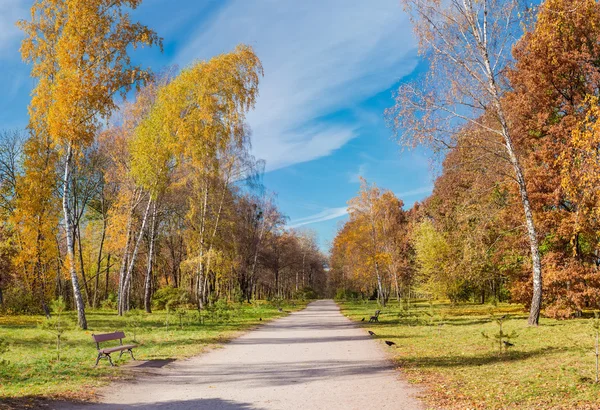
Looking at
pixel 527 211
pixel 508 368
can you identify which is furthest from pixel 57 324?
pixel 527 211

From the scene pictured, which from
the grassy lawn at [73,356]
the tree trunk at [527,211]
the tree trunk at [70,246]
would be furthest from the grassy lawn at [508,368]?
the tree trunk at [70,246]

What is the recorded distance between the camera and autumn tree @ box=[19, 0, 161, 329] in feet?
53.9

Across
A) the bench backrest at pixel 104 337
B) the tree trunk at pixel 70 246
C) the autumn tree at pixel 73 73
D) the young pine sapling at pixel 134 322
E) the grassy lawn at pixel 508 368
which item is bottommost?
the grassy lawn at pixel 508 368

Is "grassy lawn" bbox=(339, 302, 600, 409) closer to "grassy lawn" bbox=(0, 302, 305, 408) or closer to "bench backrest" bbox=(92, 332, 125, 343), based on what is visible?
"grassy lawn" bbox=(0, 302, 305, 408)

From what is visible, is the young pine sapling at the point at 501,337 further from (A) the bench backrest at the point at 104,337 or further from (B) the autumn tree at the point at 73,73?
(B) the autumn tree at the point at 73,73

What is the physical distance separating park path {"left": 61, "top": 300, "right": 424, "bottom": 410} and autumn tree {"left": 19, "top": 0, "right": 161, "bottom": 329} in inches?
375

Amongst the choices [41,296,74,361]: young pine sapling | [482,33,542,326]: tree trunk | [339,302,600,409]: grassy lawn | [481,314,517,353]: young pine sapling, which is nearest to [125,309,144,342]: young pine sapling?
[41,296,74,361]: young pine sapling

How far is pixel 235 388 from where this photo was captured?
752 cm

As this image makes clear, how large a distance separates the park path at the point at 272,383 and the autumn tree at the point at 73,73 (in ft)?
31.2

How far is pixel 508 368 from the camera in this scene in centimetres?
851

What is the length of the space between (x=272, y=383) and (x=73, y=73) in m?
14.7

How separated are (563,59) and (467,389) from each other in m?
15.0

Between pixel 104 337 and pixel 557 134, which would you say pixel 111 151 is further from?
pixel 557 134

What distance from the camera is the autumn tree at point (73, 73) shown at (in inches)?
647
